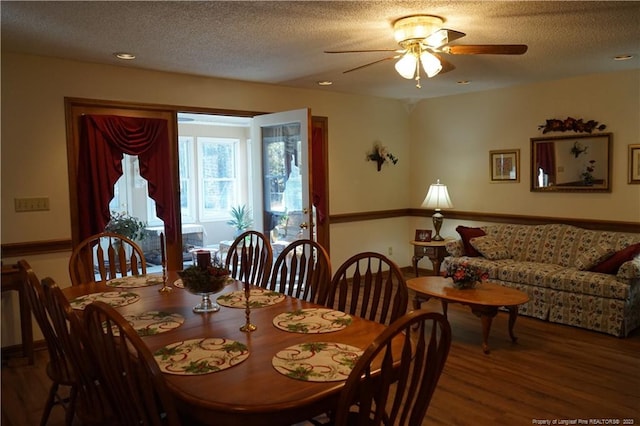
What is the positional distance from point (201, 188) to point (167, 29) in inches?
209

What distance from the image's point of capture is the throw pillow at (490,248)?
4.93 meters

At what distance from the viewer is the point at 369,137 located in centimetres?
603

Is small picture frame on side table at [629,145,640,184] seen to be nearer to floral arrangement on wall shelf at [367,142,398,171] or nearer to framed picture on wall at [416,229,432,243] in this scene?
framed picture on wall at [416,229,432,243]

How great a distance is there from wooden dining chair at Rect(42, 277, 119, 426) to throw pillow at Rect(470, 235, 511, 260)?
12.8 feet

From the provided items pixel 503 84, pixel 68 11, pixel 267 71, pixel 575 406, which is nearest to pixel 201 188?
pixel 267 71

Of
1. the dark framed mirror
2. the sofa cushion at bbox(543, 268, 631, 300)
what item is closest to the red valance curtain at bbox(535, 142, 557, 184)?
the dark framed mirror

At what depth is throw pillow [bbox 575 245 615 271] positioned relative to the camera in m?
4.16

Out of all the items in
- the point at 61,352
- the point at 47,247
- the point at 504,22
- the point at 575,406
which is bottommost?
the point at 575,406

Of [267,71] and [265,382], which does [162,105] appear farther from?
[265,382]

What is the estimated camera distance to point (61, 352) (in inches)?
84.0

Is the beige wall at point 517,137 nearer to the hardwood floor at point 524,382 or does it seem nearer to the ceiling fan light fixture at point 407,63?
the hardwood floor at point 524,382

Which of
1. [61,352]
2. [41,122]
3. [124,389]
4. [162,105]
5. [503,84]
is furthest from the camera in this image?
[503,84]

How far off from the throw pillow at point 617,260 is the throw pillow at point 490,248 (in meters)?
0.88

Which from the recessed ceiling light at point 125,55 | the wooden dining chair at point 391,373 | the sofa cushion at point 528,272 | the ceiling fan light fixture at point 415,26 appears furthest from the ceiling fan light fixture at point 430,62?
the sofa cushion at point 528,272
